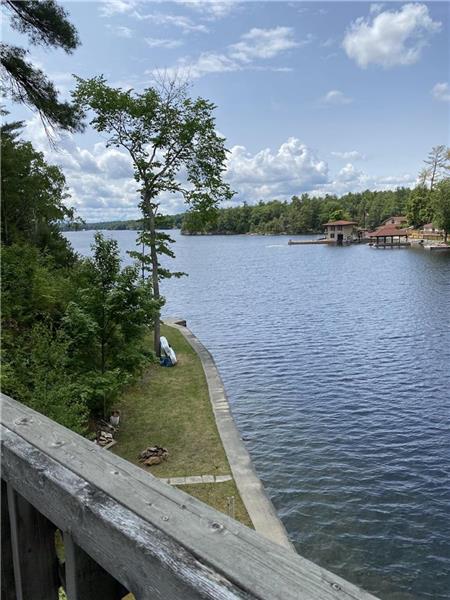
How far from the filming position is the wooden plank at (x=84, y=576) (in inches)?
50.6

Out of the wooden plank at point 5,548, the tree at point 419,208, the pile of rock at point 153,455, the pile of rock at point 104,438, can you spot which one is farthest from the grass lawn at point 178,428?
the tree at point 419,208

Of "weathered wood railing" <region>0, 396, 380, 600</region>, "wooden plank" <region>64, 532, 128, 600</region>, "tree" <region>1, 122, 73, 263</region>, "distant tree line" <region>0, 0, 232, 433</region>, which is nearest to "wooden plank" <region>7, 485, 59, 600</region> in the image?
"weathered wood railing" <region>0, 396, 380, 600</region>

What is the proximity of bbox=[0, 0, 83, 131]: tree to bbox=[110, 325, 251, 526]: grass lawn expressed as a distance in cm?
775

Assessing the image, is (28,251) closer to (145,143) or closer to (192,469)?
(145,143)

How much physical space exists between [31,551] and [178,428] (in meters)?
10.5

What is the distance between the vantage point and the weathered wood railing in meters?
0.98

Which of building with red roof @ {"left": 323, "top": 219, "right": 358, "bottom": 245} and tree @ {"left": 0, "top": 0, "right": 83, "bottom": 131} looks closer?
tree @ {"left": 0, "top": 0, "right": 83, "bottom": 131}

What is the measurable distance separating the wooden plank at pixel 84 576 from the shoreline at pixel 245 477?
327cm

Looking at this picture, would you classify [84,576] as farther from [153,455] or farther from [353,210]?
[353,210]

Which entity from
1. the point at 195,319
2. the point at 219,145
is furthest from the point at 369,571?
the point at 195,319

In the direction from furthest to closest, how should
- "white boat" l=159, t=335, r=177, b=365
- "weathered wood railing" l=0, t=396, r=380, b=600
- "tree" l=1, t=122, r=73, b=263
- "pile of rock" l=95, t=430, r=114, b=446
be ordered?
1. "tree" l=1, t=122, r=73, b=263
2. "white boat" l=159, t=335, r=177, b=365
3. "pile of rock" l=95, t=430, r=114, b=446
4. "weathered wood railing" l=0, t=396, r=380, b=600

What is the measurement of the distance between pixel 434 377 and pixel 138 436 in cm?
1080

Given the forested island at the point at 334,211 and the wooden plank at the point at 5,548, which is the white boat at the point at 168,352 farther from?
the forested island at the point at 334,211

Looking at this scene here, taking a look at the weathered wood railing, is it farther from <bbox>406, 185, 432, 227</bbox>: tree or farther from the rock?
<bbox>406, 185, 432, 227</bbox>: tree
